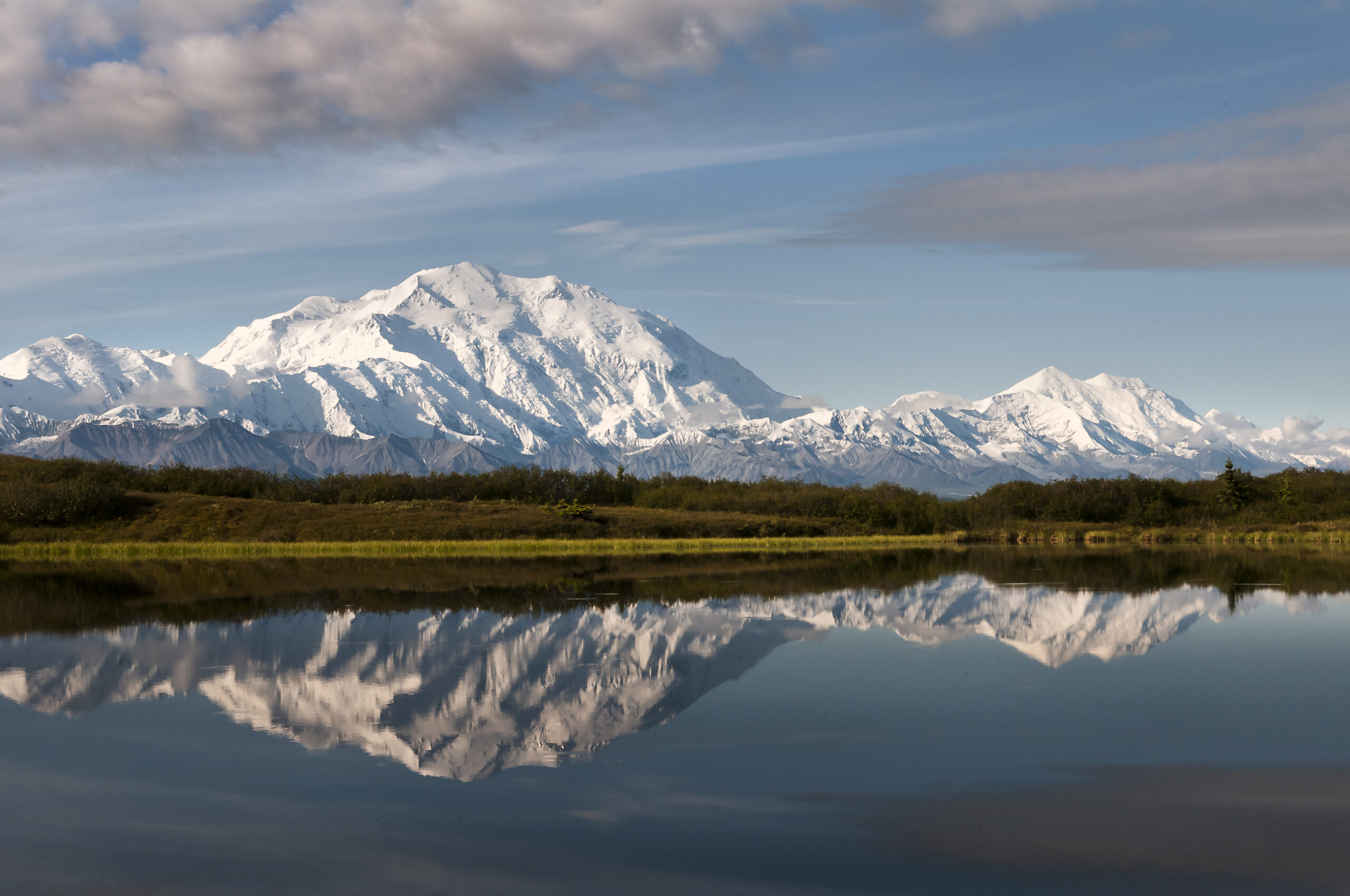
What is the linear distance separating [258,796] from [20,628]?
22900mm

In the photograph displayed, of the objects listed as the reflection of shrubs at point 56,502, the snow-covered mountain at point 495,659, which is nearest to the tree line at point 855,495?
the reflection of shrubs at point 56,502

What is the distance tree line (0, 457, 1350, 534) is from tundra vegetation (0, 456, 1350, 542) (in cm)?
24

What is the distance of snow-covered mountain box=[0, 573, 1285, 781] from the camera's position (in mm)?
18656

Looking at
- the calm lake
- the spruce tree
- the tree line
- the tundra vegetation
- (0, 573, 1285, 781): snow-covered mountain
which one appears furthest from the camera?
the spruce tree

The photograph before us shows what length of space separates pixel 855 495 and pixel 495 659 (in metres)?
111

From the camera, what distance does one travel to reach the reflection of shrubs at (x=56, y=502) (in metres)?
91.7

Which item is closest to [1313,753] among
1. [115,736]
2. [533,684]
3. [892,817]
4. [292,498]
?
[892,817]

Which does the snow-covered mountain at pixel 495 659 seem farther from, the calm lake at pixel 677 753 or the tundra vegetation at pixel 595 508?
the tundra vegetation at pixel 595 508

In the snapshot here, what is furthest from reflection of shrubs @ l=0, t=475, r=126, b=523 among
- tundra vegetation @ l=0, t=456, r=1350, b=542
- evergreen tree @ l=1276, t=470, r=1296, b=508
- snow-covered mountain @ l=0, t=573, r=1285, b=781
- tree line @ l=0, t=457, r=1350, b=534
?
evergreen tree @ l=1276, t=470, r=1296, b=508

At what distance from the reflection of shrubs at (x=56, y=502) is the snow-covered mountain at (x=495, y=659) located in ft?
222

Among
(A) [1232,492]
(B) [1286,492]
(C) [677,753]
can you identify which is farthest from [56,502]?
(B) [1286,492]

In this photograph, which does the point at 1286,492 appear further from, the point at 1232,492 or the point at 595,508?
the point at 595,508

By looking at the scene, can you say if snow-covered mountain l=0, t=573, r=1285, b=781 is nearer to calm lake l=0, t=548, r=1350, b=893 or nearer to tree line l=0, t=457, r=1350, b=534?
calm lake l=0, t=548, r=1350, b=893

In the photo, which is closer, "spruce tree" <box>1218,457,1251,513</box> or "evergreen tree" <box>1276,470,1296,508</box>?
"evergreen tree" <box>1276,470,1296,508</box>
